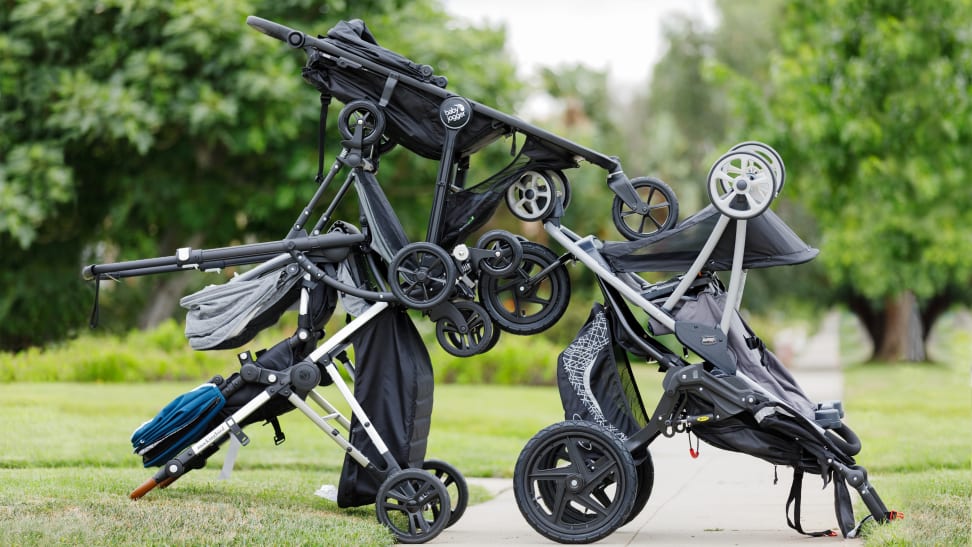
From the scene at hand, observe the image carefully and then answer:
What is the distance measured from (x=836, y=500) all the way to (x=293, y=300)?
336 cm

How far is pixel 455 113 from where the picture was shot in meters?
7.20

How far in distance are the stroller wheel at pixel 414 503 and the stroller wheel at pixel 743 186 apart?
2.20m

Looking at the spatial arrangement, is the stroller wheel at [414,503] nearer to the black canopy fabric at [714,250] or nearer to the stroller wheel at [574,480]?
the stroller wheel at [574,480]

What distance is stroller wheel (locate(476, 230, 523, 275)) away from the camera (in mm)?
7000

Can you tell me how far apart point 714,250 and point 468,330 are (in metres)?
1.47

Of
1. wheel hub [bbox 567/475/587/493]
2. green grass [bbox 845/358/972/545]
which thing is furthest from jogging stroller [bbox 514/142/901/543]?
green grass [bbox 845/358/972/545]

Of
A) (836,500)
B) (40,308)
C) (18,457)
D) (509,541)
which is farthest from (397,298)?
(40,308)

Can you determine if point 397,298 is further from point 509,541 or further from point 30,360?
point 30,360

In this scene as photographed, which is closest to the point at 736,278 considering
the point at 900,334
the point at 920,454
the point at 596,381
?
the point at 596,381

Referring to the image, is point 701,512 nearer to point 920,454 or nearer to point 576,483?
point 576,483

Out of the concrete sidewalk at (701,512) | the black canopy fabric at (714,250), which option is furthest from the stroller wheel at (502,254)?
the concrete sidewalk at (701,512)

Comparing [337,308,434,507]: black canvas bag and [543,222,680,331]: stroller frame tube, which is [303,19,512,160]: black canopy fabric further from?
[337,308,434,507]: black canvas bag

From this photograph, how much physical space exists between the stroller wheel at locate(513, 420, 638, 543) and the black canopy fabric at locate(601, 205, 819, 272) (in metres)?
0.99

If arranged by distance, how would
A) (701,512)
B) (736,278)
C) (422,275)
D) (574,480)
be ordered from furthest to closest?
1. (701,512)
2. (422,275)
3. (574,480)
4. (736,278)
